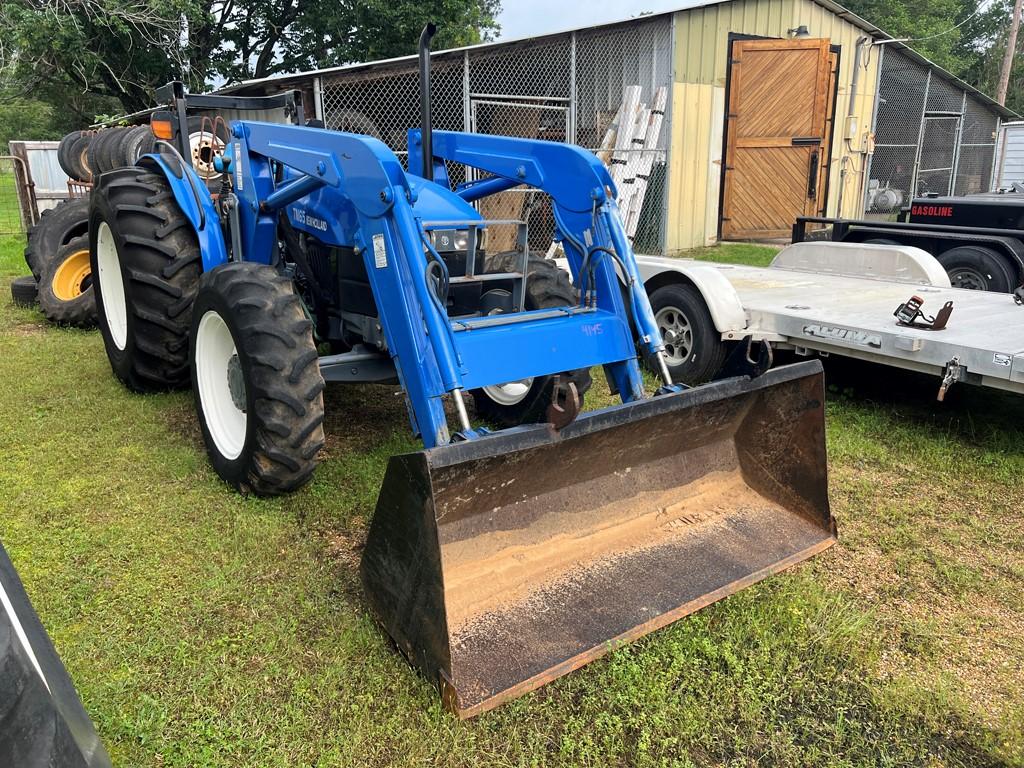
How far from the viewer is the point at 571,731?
2.32 m

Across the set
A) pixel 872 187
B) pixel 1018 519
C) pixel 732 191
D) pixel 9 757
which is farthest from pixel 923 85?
pixel 9 757

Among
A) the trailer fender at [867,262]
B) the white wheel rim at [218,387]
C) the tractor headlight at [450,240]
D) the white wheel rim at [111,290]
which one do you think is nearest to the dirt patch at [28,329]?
the white wheel rim at [111,290]

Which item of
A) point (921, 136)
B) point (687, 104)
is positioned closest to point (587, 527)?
point (687, 104)

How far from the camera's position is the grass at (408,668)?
89.7 inches

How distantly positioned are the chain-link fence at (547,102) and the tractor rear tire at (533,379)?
4.40 metres

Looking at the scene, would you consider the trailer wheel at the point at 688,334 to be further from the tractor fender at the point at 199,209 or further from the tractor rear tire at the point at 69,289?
the tractor rear tire at the point at 69,289

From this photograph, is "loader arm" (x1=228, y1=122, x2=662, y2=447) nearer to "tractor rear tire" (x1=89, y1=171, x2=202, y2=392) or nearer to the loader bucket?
the loader bucket

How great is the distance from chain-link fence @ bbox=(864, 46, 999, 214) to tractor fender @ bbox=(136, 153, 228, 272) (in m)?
13.6

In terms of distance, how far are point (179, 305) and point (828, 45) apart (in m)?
12.0

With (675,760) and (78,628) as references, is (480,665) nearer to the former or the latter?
(675,760)

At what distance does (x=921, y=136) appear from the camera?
16.1m

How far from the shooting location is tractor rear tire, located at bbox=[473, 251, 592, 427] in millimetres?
4090

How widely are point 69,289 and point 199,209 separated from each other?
12.0 ft

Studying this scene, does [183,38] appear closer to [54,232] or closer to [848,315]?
[54,232]
